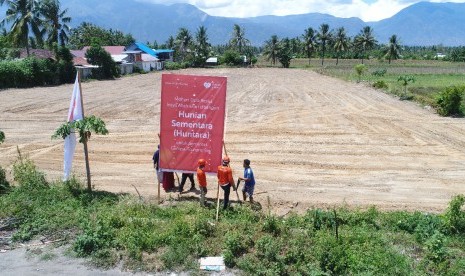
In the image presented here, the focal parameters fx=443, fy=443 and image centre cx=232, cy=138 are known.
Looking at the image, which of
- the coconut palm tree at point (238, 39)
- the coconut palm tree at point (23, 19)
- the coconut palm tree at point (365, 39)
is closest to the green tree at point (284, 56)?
the coconut palm tree at point (238, 39)

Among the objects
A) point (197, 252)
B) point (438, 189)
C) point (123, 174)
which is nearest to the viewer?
point (197, 252)

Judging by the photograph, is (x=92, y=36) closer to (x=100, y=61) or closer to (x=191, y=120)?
(x=100, y=61)

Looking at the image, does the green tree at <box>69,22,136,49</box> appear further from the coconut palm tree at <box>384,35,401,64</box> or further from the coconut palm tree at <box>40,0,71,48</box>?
the coconut palm tree at <box>384,35,401,64</box>

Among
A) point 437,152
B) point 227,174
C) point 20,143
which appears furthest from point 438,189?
point 20,143

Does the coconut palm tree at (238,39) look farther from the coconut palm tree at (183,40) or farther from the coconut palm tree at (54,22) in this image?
the coconut palm tree at (54,22)

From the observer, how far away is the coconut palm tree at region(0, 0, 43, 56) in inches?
1683

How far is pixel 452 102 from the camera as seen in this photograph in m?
23.8

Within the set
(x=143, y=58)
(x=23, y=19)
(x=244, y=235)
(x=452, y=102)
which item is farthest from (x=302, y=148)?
(x=143, y=58)

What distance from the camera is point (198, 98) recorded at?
34.1 feet

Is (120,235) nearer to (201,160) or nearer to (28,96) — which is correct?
(201,160)

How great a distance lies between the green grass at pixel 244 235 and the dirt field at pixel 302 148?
172 centimetres

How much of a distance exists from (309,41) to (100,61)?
2134 inches

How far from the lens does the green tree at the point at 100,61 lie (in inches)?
1934

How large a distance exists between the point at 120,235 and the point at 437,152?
1296cm
